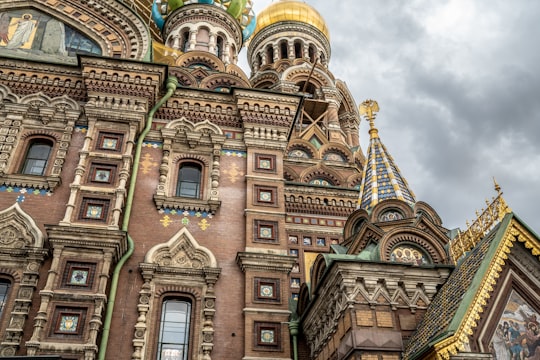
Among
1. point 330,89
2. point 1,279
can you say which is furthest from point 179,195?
point 330,89

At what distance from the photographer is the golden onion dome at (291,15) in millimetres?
26984

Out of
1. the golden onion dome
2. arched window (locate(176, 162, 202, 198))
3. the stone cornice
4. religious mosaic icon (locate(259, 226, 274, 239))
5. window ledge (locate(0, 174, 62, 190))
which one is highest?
the golden onion dome

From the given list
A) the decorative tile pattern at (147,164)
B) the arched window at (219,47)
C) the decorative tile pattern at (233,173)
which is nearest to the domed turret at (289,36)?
the arched window at (219,47)

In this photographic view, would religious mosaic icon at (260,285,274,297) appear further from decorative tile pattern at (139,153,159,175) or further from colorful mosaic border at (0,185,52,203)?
colorful mosaic border at (0,185,52,203)

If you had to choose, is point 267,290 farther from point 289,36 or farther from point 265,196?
point 289,36

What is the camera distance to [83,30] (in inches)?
506

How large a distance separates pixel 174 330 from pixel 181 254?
1.31m

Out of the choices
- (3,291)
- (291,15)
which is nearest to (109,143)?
(3,291)

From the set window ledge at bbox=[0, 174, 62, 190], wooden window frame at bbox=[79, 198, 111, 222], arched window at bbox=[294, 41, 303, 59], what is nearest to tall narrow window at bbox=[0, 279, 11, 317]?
wooden window frame at bbox=[79, 198, 111, 222]

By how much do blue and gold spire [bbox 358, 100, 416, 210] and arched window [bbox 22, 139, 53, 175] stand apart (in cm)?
595

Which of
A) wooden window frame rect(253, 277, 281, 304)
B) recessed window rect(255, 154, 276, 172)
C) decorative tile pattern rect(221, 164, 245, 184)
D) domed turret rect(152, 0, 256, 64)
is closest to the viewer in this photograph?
wooden window frame rect(253, 277, 281, 304)

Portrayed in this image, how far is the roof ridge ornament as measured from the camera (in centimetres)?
730

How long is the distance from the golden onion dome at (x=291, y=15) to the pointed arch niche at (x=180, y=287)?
19.6 metres

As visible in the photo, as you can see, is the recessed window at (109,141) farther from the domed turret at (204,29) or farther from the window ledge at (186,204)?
the domed turret at (204,29)
